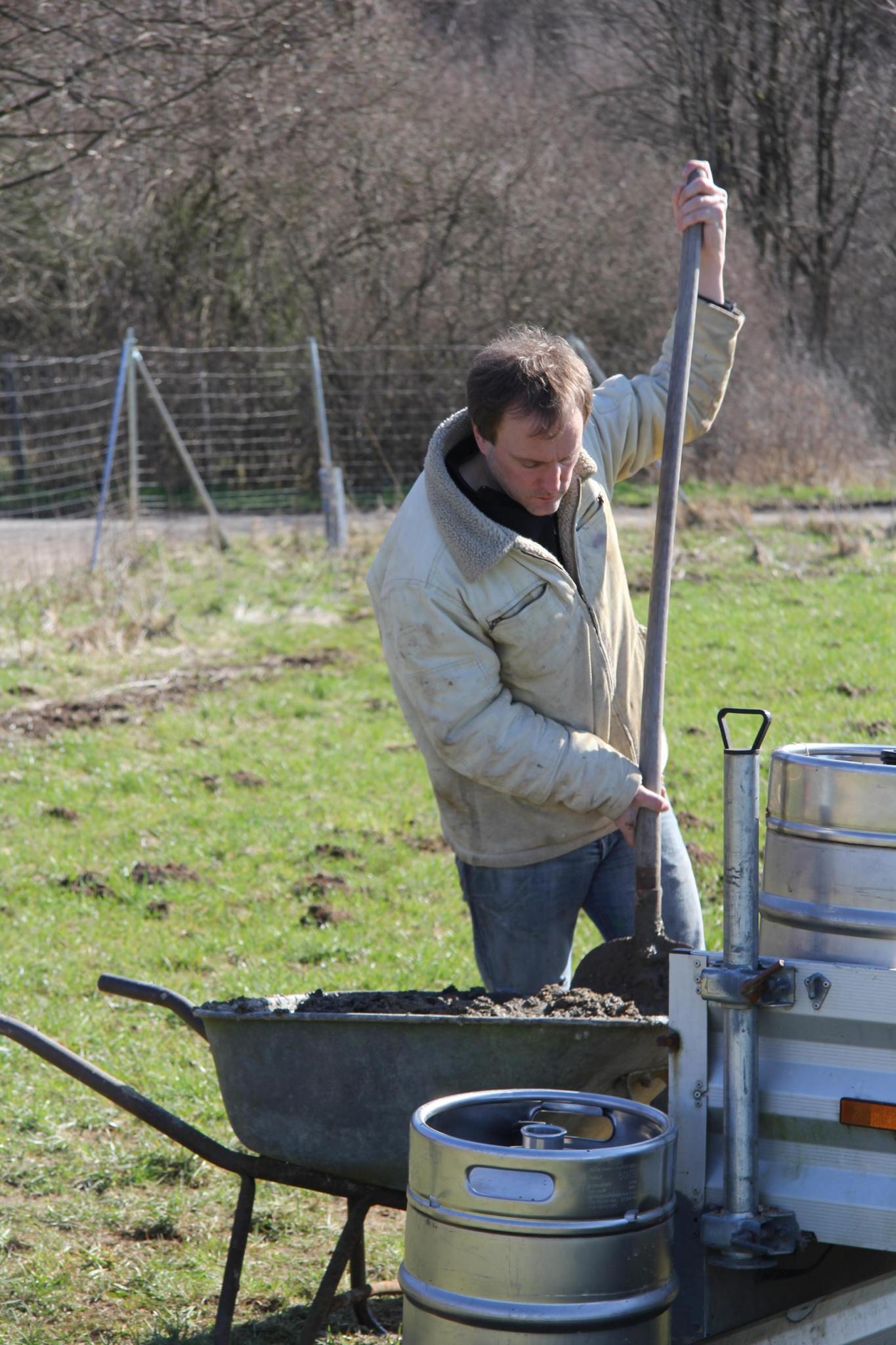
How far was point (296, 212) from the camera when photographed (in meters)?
16.7

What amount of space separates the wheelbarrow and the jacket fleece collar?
866mm

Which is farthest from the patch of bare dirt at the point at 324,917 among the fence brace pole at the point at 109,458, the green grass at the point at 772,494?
the green grass at the point at 772,494

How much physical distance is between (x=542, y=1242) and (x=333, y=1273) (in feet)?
2.89

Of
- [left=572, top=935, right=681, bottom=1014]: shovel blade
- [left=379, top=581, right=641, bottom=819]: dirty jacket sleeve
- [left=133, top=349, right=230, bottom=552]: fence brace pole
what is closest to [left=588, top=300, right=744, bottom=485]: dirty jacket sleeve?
[left=379, top=581, right=641, bottom=819]: dirty jacket sleeve

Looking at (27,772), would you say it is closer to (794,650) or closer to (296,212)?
(794,650)

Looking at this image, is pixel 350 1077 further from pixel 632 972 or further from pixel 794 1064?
pixel 794 1064

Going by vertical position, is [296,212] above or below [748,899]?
above

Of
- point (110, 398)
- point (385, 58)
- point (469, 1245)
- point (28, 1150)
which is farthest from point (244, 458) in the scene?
point (469, 1245)

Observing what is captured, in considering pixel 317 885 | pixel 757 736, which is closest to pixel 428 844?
pixel 317 885

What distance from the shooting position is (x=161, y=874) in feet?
18.4

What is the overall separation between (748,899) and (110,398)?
13.2 m

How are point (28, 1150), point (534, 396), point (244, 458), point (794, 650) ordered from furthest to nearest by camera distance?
point (244, 458) < point (794, 650) < point (28, 1150) < point (534, 396)

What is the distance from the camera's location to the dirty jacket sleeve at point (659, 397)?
3.25 m

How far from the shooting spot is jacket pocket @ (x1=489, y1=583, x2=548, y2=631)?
2830 millimetres
